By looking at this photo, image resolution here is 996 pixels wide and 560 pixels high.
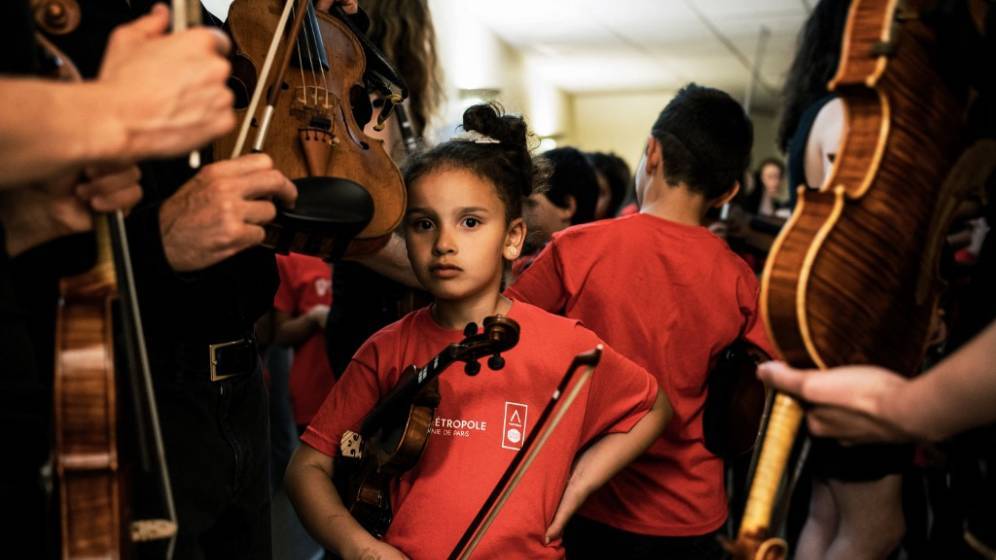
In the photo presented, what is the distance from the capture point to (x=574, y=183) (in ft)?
9.41

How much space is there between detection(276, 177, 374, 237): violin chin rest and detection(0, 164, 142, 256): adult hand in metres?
0.21

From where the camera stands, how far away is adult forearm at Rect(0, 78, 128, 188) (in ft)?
2.43

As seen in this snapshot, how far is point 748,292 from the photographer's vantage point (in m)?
1.86

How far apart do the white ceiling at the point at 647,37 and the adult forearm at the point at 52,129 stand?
505cm

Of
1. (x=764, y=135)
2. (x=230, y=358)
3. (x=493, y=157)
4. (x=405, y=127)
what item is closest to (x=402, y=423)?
(x=230, y=358)

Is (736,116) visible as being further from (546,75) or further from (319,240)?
(546,75)

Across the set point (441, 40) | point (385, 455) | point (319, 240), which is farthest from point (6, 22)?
point (441, 40)

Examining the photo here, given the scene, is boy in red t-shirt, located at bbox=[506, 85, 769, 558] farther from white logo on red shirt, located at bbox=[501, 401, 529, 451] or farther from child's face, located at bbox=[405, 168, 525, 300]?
white logo on red shirt, located at bbox=[501, 401, 529, 451]

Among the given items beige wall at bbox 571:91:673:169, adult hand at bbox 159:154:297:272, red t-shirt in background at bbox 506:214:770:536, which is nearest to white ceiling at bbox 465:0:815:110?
beige wall at bbox 571:91:673:169

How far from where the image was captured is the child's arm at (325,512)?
1256mm

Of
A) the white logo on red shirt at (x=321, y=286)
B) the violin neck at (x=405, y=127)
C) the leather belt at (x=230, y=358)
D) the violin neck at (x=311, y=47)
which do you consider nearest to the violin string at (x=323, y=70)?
the violin neck at (x=311, y=47)

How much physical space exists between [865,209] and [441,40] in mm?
5057

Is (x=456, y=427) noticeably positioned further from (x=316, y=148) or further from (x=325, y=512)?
(x=316, y=148)

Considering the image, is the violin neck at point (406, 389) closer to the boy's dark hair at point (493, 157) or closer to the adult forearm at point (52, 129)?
the boy's dark hair at point (493, 157)
